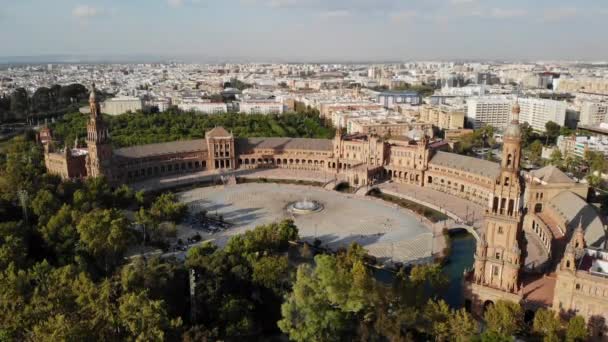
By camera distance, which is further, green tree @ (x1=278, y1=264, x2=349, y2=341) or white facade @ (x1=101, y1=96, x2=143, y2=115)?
white facade @ (x1=101, y1=96, x2=143, y2=115)

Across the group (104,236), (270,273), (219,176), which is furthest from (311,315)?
(219,176)

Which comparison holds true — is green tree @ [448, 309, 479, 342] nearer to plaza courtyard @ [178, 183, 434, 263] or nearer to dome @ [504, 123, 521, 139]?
dome @ [504, 123, 521, 139]

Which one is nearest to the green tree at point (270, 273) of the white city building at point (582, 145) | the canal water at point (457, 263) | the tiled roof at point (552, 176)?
the canal water at point (457, 263)

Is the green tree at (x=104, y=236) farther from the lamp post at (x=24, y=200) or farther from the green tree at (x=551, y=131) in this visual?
the green tree at (x=551, y=131)

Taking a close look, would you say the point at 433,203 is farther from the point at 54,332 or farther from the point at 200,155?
the point at 54,332

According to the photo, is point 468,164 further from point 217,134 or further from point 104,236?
point 104,236

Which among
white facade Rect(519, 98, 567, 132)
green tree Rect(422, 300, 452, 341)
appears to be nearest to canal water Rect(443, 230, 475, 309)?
green tree Rect(422, 300, 452, 341)
